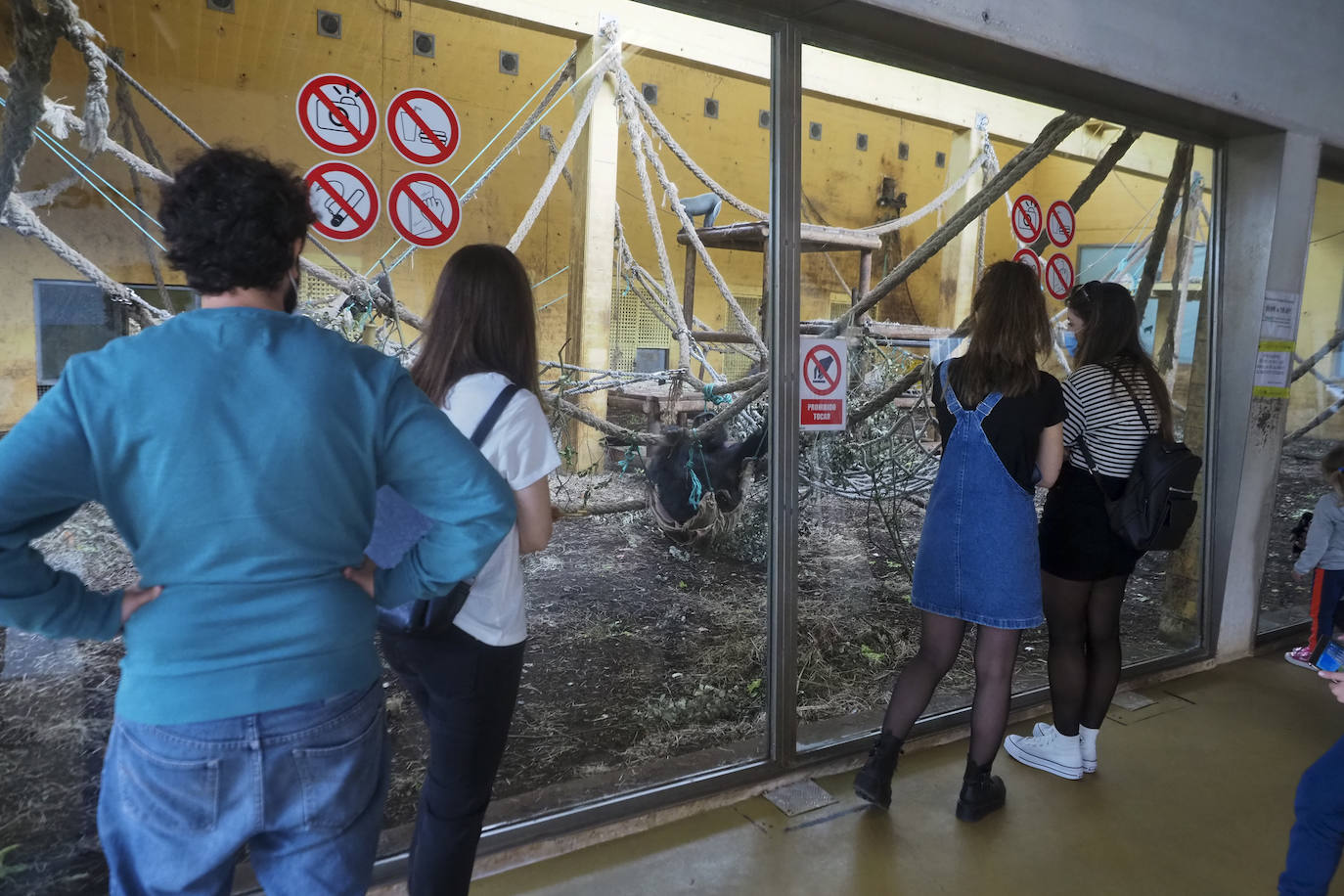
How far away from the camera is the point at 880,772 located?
2170 mm

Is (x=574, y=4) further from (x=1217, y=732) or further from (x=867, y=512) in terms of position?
(x=1217, y=732)

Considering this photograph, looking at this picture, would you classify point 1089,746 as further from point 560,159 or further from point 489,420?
point 560,159

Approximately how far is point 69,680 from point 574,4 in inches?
70.7

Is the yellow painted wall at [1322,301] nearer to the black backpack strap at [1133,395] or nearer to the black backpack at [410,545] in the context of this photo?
the black backpack strap at [1133,395]

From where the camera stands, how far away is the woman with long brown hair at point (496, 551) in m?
1.36

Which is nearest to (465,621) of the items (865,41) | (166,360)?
(166,360)

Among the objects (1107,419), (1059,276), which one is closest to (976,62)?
(1059,276)

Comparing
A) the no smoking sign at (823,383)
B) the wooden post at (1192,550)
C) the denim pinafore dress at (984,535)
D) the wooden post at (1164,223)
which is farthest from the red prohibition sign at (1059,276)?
the denim pinafore dress at (984,535)

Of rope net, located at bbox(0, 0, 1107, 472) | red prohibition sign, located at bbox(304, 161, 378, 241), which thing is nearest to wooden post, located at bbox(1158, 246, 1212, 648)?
rope net, located at bbox(0, 0, 1107, 472)

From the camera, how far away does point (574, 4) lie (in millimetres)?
2018

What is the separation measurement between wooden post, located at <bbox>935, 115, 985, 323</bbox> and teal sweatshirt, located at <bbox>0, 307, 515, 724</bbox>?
7.23ft

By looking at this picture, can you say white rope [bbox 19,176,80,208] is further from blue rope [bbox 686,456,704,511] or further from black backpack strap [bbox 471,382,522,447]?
blue rope [bbox 686,456,704,511]

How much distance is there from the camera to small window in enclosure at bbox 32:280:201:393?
150cm

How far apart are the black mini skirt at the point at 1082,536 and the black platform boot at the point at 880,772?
25.2 inches
